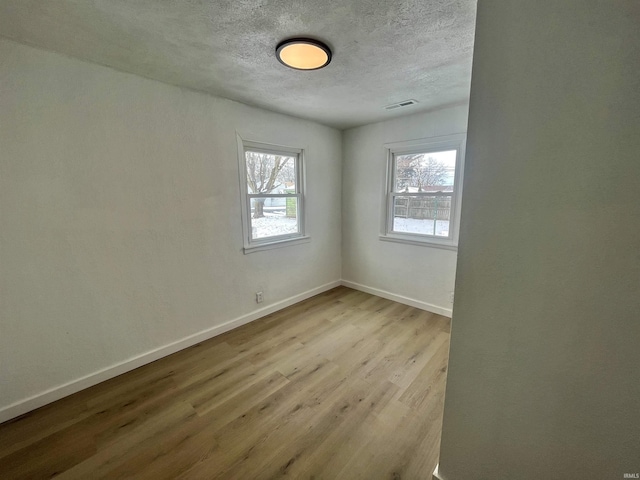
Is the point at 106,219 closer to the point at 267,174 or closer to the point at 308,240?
the point at 267,174

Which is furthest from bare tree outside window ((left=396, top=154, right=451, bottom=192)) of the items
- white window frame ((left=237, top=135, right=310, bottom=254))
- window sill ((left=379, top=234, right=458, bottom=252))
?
white window frame ((left=237, top=135, right=310, bottom=254))

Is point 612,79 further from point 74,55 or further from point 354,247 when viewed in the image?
point 354,247

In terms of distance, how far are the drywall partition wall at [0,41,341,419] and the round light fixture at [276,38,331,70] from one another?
42.5 inches

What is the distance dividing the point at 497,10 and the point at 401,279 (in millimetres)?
2916

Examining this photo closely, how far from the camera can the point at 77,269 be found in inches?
72.8

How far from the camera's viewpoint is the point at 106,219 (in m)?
1.93

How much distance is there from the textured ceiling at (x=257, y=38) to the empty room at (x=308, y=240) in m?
0.02

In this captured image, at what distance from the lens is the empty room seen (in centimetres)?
82

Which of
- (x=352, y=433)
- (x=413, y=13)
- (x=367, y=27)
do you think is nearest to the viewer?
(x=413, y=13)

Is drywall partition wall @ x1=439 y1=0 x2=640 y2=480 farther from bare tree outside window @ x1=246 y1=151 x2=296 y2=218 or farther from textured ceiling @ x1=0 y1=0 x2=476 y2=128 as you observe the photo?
bare tree outside window @ x1=246 y1=151 x2=296 y2=218

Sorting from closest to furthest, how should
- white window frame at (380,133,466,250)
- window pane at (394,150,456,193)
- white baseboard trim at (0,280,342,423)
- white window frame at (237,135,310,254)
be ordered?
white baseboard trim at (0,280,342,423) < white window frame at (237,135,310,254) < white window frame at (380,133,466,250) < window pane at (394,150,456,193)

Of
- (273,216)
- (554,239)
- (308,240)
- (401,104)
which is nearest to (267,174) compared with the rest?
(273,216)

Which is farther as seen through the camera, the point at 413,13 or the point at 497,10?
the point at 413,13

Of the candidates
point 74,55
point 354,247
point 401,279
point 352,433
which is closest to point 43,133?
point 74,55
